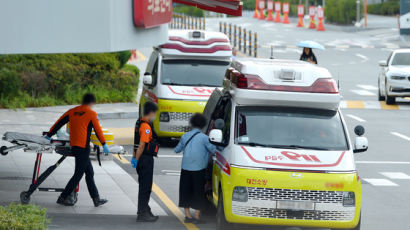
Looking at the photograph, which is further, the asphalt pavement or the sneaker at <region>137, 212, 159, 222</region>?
the asphalt pavement

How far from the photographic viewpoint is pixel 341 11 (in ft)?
222

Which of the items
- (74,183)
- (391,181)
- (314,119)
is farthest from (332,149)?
(391,181)

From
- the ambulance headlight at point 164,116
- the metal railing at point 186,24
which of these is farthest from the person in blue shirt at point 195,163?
the metal railing at point 186,24

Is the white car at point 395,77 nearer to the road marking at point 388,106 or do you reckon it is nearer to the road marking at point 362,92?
the road marking at point 388,106

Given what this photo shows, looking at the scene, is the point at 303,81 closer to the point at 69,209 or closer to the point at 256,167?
the point at 256,167

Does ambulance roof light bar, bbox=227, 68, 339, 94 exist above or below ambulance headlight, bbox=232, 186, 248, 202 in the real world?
above

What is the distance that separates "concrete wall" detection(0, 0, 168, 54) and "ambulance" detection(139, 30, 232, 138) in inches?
323

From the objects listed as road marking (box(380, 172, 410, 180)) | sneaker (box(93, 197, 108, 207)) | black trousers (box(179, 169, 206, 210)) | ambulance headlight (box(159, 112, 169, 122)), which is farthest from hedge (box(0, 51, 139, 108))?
black trousers (box(179, 169, 206, 210))

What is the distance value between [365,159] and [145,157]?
25.6 ft

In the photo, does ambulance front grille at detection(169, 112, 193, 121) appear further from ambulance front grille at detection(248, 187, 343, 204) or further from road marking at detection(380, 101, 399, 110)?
road marking at detection(380, 101, 399, 110)

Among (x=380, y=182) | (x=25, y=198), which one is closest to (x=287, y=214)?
(x=25, y=198)

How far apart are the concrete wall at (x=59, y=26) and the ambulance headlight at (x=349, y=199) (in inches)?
126

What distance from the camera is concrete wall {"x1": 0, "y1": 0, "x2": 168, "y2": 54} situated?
10.0 m

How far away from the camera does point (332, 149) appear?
36.8 feet
